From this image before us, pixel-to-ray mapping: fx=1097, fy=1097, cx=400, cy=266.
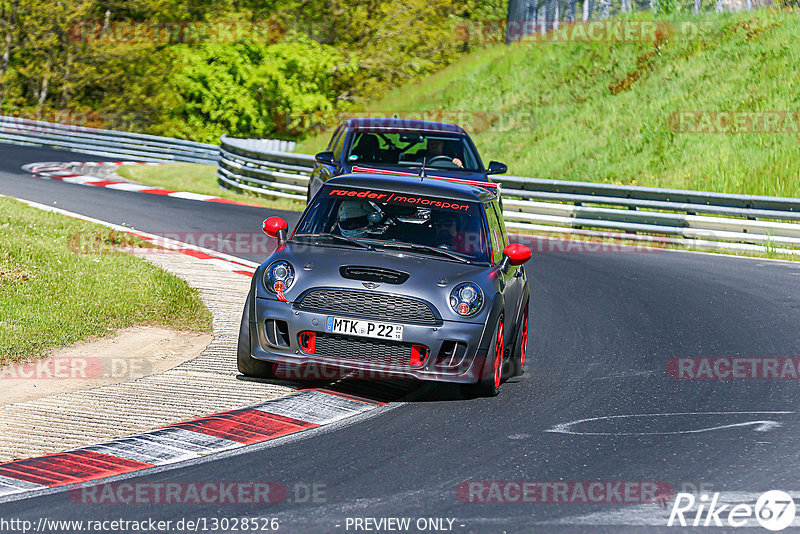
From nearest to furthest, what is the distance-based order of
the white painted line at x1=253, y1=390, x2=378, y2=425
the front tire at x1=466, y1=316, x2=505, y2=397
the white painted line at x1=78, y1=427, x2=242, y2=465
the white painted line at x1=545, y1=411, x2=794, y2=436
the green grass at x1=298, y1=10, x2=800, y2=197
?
the white painted line at x1=78, y1=427, x2=242, y2=465, the white painted line at x1=545, y1=411, x2=794, y2=436, the white painted line at x1=253, y1=390, x2=378, y2=425, the front tire at x1=466, y1=316, x2=505, y2=397, the green grass at x1=298, y1=10, x2=800, y2=197

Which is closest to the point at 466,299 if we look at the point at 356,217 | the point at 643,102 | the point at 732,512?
the point at 356,217

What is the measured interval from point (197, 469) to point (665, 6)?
103ft

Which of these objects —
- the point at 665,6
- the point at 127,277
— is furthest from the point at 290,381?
the point at 665,6

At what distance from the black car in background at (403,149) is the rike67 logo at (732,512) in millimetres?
9055

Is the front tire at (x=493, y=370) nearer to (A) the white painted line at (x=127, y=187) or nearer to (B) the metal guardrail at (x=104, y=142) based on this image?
(A) the white painted line at (x=127, y=187)

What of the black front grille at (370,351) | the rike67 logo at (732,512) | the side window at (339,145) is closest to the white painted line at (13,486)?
the black front grille at (370,351)

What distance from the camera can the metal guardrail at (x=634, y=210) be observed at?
61.1 feet

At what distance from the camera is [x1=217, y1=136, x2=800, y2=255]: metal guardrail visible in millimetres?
18609

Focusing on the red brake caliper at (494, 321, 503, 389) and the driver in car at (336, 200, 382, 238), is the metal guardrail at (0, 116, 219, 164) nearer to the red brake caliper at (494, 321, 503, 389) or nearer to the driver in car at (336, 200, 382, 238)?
the driver in car at (336, 200, 382, 238)

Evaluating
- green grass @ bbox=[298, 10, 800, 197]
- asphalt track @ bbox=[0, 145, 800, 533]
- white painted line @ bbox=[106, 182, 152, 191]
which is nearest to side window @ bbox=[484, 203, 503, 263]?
asphalt track @ bbox=[0, 145, 800, 533]

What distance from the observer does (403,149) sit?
1506 cm

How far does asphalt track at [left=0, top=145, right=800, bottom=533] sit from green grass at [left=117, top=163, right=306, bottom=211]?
1104cm

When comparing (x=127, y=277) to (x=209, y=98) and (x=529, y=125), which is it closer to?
(x=529, y=125)

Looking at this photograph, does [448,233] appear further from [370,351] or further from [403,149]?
[403,149]
